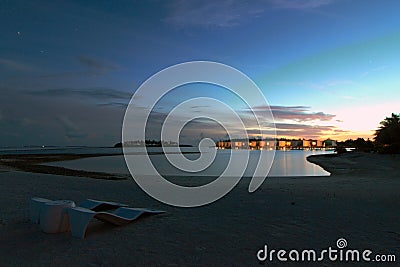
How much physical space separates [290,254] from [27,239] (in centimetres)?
472

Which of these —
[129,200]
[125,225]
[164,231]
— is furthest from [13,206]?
[164,231]

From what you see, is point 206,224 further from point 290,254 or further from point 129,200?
point 129,200

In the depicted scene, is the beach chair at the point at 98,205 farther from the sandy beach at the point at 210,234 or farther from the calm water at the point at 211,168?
the calm water at the point at 211,168

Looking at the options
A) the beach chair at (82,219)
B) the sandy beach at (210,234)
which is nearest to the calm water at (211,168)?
the sandy beach at (210,234)

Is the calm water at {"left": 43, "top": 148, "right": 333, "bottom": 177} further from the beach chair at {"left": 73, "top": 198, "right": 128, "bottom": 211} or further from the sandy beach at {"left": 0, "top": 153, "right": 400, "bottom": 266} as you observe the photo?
the beach chair at {"left": 73, "top": 198, "right": 128, "bottom": 211}

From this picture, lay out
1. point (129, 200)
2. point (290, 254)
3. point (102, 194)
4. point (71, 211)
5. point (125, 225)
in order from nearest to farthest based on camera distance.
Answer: point (290, 254) < point (71, 211) < point (125, 225) < point (129, 200) < point (102, 194)

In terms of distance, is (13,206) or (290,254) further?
(13,206)

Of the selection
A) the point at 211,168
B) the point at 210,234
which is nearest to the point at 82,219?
the point at 210,234

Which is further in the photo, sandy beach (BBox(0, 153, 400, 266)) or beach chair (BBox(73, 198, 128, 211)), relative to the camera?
beach chair (BBox(73, 198, 128, 211))

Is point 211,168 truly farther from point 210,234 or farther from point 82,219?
point 82,219

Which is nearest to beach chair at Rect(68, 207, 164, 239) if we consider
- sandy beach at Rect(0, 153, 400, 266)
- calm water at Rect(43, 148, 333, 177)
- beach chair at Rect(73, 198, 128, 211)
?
sandy beach at Rect(0, 153, 400, 266)

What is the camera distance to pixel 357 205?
346 inches

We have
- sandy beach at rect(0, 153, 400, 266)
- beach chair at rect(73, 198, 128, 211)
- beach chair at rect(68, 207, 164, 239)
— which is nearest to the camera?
sandy beach at rect(0, 153, 400, 266)

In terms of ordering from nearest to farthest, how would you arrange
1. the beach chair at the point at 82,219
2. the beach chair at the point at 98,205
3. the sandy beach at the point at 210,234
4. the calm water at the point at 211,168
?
the sandy beach at the point at 210,234 → the beach chair at the point at 82,219 → the beach chair at the point at 98,205 → the calm water at the point at 211,168
